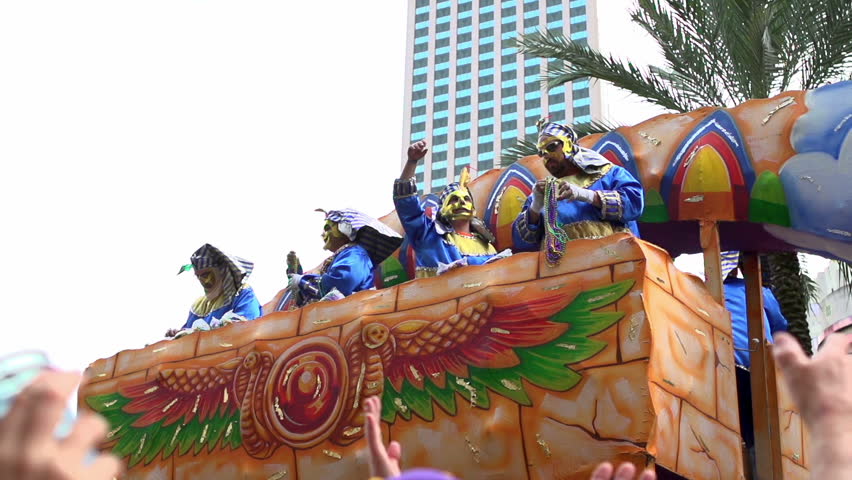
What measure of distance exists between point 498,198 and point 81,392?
376 cm

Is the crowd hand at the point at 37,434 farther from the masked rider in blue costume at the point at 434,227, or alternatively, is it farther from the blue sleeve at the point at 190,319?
the blue sleeve at the point at 190,319

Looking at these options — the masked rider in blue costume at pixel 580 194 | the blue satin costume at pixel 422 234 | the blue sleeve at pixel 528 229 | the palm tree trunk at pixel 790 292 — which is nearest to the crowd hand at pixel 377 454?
the masked rider in blue costume at pixel 580 194

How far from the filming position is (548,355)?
19.8ft

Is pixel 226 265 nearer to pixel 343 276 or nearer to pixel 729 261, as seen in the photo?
pixel 343 276

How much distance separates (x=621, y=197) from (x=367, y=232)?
2.33 metres

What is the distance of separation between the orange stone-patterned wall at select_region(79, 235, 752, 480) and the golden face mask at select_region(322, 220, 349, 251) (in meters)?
1.14

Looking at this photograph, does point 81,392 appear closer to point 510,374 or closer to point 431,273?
point 431,273

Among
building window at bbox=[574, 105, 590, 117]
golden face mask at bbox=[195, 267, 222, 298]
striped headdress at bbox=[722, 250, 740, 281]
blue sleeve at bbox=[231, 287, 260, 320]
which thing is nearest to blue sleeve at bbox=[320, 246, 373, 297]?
blue sleeve at bbox=[231, 287, 260, 320]

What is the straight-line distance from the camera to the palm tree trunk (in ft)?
34.9

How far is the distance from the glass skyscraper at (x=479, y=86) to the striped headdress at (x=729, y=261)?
48760 millimetres

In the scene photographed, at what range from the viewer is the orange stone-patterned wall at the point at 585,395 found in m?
5.68

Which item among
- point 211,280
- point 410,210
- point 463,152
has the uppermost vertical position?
point 463,152

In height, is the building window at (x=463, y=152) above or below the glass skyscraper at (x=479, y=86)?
below

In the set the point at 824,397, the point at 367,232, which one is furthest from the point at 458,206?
the point at 824,397
